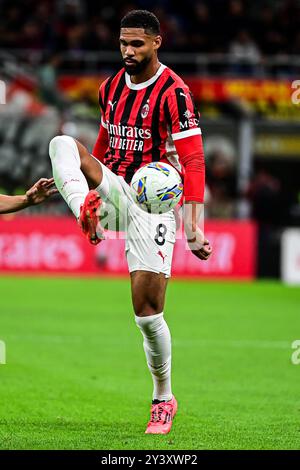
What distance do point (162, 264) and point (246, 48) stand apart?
58.5ft

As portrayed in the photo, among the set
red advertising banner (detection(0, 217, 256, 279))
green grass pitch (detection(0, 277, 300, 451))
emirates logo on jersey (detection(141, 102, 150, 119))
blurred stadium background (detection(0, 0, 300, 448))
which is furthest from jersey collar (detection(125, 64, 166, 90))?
red advertising banner (detection(0, 217, 256, 279))

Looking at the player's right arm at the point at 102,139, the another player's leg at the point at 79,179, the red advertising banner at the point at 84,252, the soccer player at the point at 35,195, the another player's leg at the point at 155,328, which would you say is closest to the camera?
the another player's leg at the point at 79,179

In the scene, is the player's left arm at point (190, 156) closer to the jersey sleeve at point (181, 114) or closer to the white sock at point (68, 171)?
the jersey sleeve at point (181, 114)

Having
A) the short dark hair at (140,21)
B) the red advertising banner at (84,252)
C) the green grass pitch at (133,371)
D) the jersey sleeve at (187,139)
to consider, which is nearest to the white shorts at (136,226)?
the jersey sleeve at (187,139)

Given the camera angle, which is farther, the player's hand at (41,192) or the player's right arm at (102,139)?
the player's right arm at (102,139)

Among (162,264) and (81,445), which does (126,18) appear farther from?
(81,445)

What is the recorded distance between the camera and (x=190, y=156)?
6.69 metres

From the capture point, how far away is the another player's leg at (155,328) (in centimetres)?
664

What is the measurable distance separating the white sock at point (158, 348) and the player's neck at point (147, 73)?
1.50 m

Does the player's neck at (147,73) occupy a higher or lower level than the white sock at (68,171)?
higher

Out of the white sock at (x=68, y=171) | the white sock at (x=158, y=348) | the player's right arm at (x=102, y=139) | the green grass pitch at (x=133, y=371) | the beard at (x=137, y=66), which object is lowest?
the green grass pitch at (x=133, y=371)

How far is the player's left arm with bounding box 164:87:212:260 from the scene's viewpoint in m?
6.69

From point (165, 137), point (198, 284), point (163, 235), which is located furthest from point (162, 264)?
point (198, 284)

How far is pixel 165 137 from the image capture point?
22.6ft
